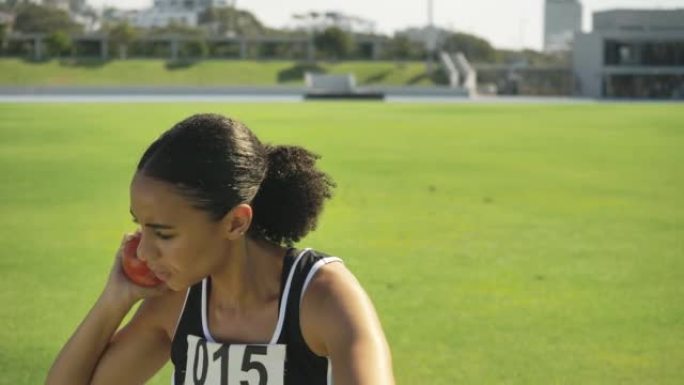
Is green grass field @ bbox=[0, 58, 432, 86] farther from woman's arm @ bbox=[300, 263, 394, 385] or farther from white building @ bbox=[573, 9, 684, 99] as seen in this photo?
woman's arm @ bbox=[300, 263, 394, 385]

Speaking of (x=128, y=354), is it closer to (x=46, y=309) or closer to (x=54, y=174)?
(x=46, y=309)

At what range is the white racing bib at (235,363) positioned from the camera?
102 inches

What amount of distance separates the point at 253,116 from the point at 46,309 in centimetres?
2475

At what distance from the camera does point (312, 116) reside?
32156 millimetres

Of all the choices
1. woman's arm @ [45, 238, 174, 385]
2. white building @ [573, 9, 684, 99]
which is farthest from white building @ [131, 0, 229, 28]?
woman's arm @ [45, 238, 174, 385]

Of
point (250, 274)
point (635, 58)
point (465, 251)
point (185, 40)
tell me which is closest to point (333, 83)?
point (185, 40)

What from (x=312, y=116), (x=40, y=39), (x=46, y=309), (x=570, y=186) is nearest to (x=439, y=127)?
(x=312, y=116)

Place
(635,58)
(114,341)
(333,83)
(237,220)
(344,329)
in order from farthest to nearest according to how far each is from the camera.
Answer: (635,58)
(333,83)
(114,341)
(237,220)
(344,329)

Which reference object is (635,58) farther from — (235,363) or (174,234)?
(174,234)

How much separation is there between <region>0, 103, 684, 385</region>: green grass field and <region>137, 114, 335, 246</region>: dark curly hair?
92.7 inches

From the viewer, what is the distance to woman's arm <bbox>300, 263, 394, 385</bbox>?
7.79 ft

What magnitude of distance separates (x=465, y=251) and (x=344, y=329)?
6202mm

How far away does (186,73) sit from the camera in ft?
252

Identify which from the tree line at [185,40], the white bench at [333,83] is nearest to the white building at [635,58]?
the tree line at [185,40]
